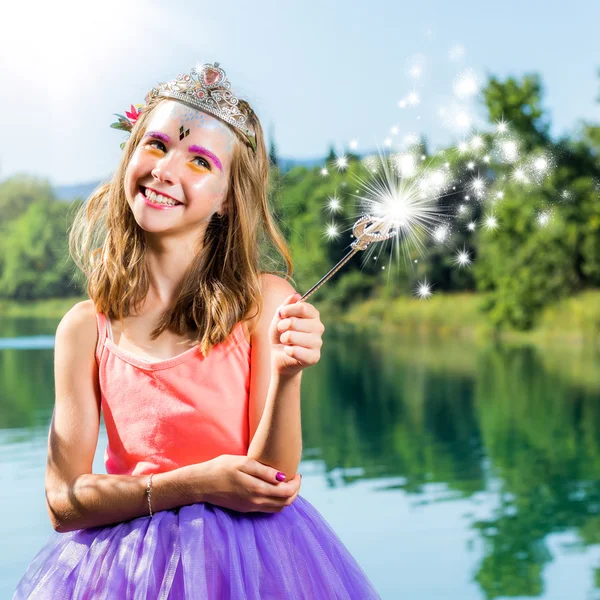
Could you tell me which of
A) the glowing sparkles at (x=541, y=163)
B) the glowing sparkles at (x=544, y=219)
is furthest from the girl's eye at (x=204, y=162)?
the glowing sparkles at (x=544, y=219)

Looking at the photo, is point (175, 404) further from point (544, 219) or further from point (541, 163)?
point (544, 219)

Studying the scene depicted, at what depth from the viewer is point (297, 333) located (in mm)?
873

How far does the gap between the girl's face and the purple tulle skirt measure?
310mm

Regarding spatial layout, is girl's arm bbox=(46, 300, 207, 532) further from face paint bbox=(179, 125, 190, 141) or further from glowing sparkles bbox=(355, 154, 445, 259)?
glowing sparkles bbox=(355, 154, 445, 259)

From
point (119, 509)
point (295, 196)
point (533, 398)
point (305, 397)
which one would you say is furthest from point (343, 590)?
point (295, 196)

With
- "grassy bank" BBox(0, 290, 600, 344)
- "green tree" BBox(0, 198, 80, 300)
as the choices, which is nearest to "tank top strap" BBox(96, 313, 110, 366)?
"grassy bank" BBox(0, 290, 600, 344)

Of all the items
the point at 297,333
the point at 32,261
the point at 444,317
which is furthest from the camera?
the point at 32,261

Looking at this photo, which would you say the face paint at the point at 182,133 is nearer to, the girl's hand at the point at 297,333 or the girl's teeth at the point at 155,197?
the girl's teeth at the point at 155,197

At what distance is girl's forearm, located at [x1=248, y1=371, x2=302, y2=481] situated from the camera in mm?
916

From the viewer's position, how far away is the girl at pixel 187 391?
3.07ft

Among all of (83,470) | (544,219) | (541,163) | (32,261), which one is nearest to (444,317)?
(544,219)

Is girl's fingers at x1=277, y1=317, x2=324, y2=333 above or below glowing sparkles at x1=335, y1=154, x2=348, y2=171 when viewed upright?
below

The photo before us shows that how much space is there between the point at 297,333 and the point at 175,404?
20 cm

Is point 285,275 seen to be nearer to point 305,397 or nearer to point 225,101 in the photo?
point 225,101
